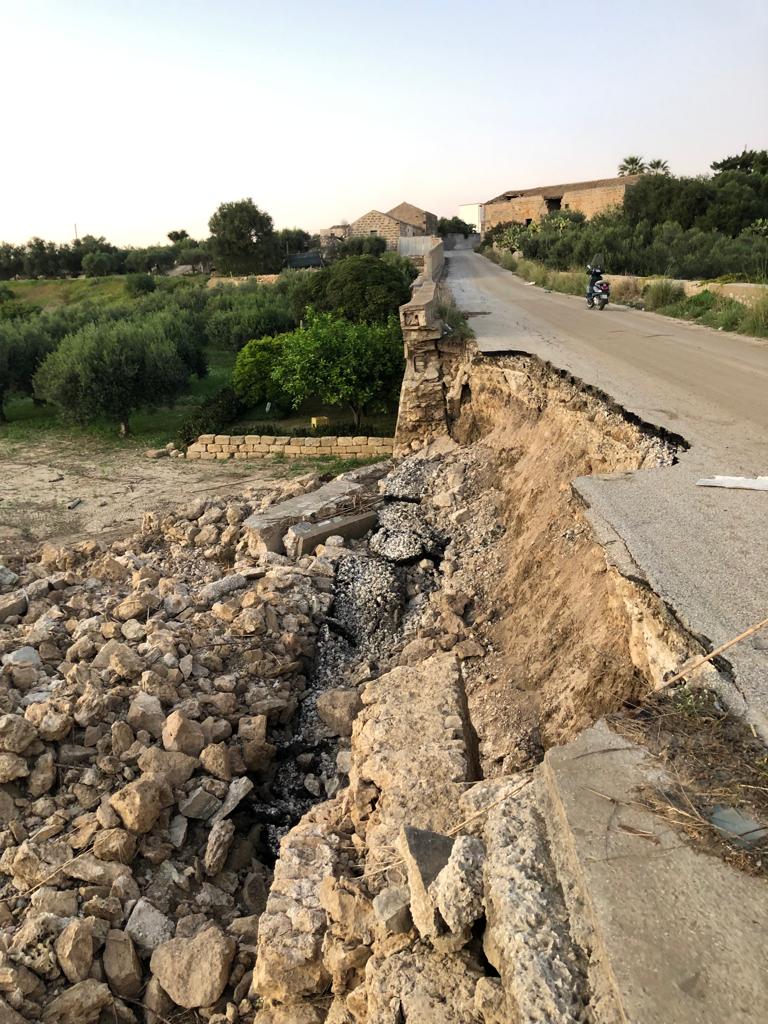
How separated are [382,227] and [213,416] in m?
50.0

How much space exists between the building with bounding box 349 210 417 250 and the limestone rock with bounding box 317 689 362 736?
58.8 meters

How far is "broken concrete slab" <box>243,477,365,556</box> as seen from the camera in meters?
8.76

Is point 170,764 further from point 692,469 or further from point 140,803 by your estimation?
point 692,469

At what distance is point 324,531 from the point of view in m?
8.61

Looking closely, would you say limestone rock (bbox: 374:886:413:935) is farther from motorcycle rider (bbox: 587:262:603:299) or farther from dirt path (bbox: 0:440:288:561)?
motorcycle rider (bbox: 587:262:603:299)

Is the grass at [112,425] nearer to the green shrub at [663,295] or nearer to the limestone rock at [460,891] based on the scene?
the green shrub at [663,295]

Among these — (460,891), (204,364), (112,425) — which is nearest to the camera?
(460,891)

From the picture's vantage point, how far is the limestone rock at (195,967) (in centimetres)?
342

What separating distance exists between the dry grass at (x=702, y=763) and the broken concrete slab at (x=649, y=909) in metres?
0.05

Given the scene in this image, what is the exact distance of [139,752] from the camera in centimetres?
492

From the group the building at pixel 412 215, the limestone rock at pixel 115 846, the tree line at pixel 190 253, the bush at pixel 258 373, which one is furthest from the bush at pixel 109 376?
the building at pixel 412 215

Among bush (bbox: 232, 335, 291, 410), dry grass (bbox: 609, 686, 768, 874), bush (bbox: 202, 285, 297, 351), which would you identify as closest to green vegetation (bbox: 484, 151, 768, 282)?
bush (bbox: 202, 285, 297, 351)

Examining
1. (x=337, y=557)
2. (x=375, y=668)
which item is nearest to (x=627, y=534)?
(x=375, y=668)

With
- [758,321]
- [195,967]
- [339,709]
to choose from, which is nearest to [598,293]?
[758,321]
